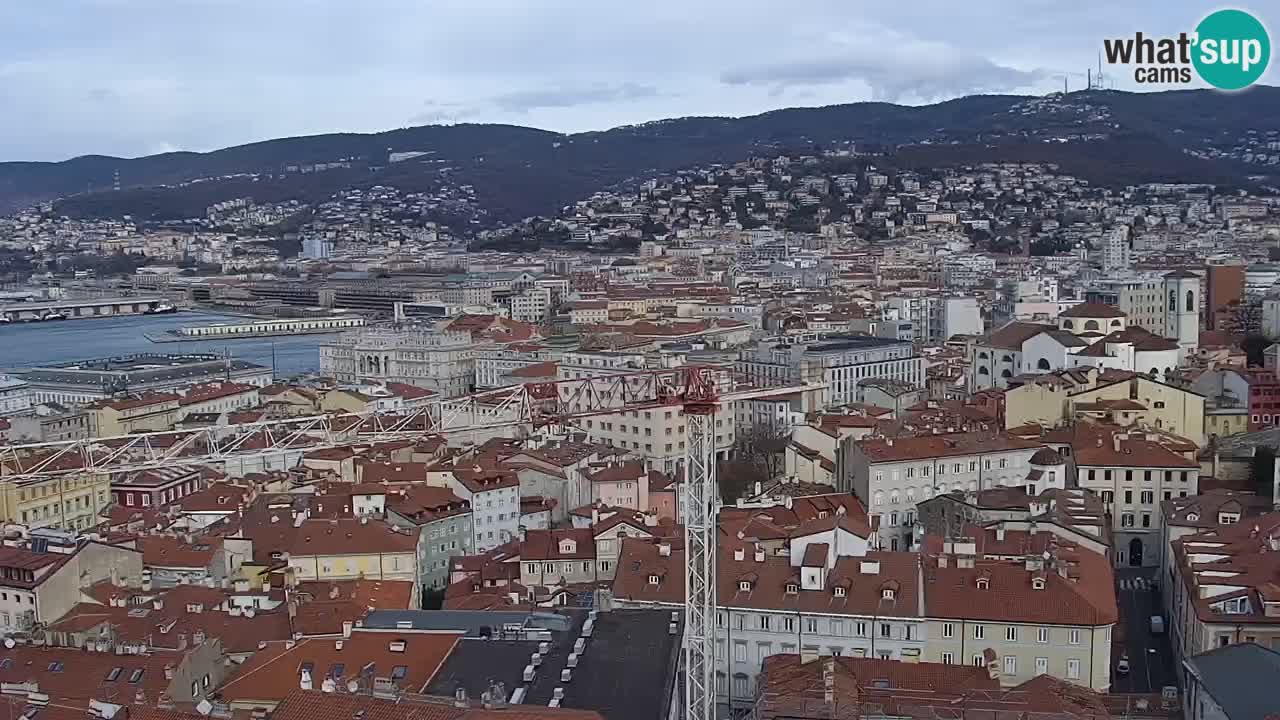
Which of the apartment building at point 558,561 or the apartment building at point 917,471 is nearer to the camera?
the apartment building at point 558,561

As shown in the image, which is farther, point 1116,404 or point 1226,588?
point 1116,404

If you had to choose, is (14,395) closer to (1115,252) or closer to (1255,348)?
(1255,348)

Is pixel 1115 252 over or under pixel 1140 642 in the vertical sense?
over

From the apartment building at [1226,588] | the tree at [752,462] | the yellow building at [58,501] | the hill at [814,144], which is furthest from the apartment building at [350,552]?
the hill at [814,144]

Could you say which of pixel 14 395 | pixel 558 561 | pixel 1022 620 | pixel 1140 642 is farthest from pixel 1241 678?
pixel 14 395

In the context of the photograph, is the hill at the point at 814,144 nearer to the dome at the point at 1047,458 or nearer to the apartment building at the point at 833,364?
the apartment building at the point at 833,364
